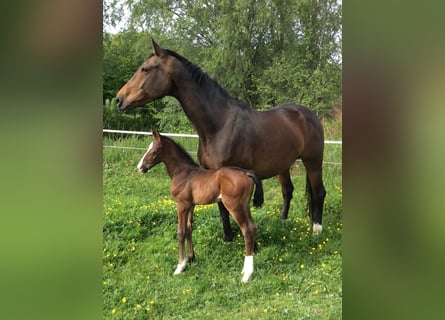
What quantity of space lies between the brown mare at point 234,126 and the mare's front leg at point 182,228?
27 cm

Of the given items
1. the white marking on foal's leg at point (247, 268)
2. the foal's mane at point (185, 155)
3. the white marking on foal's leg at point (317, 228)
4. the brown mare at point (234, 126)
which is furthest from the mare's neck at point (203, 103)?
the white marking on foal's leg at point (317, 228)

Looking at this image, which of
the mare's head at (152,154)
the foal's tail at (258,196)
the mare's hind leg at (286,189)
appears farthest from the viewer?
the mare's hind leg at (286,189)

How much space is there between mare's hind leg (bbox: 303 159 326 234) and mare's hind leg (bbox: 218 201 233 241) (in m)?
0.57

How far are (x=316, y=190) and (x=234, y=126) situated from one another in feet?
2.38

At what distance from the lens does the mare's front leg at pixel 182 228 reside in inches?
88.7

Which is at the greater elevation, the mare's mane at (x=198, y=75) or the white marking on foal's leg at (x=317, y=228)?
the mare's mane at (x=198, y=75)

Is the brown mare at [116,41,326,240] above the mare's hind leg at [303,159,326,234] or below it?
above

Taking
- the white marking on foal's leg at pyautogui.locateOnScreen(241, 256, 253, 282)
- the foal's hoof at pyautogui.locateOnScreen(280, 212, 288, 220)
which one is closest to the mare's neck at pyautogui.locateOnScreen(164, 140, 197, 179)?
the white marking on foal's leg at pyautogui.locateOnScreen(241, 256, 253, 282)

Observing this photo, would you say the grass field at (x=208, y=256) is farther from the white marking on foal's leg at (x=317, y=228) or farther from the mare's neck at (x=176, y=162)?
the mare's neck at (x=176, y=162)

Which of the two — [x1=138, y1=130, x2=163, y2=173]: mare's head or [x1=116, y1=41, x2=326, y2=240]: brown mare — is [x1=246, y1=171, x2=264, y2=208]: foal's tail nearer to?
[x1=116, y1=41, x2=326, y2=240]: brown mare

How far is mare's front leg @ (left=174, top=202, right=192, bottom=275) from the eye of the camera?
225cm
